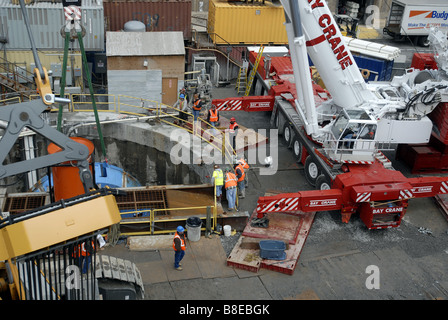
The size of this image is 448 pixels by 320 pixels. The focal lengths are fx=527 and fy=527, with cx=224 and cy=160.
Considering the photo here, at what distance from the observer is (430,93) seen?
18.1 m

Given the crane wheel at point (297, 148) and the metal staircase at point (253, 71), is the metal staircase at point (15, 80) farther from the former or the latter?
the crane wheel at point (297, 148)

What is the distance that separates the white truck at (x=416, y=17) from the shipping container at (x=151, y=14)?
53.6 feet

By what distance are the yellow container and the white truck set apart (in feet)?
36.7

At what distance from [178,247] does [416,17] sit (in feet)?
94.9

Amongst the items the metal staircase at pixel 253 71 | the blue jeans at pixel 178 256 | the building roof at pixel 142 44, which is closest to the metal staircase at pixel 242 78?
the metal staircase at pixel 253 71

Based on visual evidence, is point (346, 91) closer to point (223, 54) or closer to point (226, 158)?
point (226, 158)

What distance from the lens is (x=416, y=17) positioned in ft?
118

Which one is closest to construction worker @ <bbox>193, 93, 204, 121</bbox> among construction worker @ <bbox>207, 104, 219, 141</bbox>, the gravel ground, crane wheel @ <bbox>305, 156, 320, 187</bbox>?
construction worker @ <bbox>207, 104, 219, 141</bbox>

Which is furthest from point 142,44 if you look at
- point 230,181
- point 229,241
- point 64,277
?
point 64,277

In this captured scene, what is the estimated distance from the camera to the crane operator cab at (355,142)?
56.3 ft
